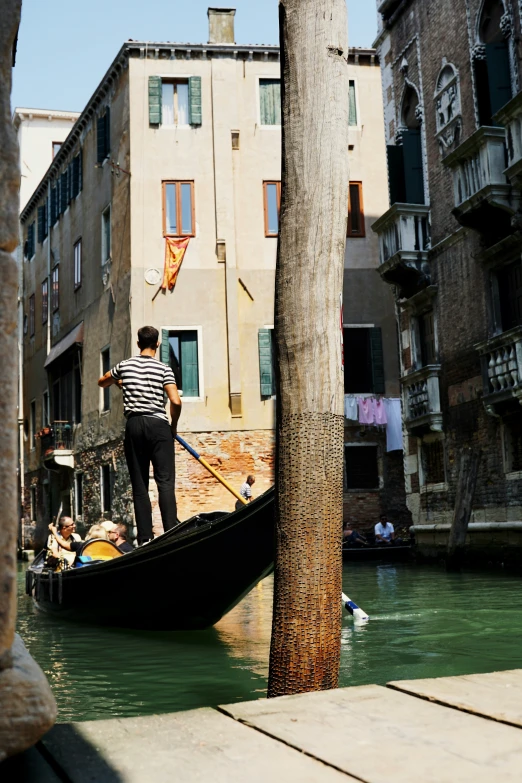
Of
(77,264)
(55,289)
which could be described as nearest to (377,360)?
(77,264)

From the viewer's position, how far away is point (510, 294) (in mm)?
11586

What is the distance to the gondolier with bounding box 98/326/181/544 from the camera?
5828mm

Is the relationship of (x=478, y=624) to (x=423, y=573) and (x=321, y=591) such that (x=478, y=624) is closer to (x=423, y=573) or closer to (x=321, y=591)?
(x=321, y=591)

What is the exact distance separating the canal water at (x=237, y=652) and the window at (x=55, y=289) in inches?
554

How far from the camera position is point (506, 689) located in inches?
80.9

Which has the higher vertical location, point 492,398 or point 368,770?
point 492,398

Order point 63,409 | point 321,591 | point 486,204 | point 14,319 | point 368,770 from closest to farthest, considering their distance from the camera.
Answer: point 14,319
point 368,770
point 321,591
point 486,204
point 63,409

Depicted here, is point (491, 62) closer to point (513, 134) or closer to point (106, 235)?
point (513, 134)

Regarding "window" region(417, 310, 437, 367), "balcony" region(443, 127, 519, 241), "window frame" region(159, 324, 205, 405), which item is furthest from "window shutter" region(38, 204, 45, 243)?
"balcony" region(443, 127, 519, 241)

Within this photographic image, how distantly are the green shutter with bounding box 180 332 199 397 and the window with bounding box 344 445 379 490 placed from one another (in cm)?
293

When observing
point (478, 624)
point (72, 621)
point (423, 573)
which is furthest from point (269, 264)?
point (478, 624)

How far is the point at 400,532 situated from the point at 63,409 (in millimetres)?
8576

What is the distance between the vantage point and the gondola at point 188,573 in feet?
18.5

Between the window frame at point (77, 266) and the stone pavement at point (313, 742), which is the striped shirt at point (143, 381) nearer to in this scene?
the stone pavement at point (313, 742)
